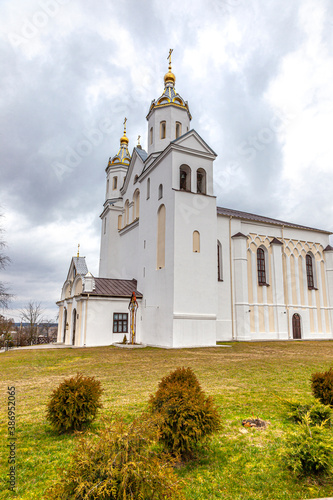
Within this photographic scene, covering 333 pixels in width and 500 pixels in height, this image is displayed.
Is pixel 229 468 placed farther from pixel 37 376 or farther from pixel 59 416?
pixel 37 376

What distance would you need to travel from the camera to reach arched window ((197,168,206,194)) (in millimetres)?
22156

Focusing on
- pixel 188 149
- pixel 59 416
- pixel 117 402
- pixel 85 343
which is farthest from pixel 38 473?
pixel 188 149

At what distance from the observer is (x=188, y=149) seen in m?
21.5

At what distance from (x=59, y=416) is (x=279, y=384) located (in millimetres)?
5581

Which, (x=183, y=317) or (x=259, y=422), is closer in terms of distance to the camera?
(x=259, y=422)

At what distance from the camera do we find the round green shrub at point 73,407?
4805 mm

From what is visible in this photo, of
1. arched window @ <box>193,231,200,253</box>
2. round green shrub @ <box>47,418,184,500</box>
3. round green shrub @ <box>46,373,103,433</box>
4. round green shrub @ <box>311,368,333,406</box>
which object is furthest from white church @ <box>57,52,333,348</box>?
round green shrub @ <box>47,418,184,500</box>

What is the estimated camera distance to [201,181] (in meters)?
22.5

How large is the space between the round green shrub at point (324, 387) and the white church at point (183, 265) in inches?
514

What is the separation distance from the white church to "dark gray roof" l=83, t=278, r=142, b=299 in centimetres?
8

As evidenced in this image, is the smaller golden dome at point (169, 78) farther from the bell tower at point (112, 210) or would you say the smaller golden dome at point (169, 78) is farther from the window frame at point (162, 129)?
the bell tower at point (112, 210)

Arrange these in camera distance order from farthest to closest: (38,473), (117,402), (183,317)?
(183,317)
(117,402)
(38,473)

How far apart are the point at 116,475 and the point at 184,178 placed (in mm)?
21641

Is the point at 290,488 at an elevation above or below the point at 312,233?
below
